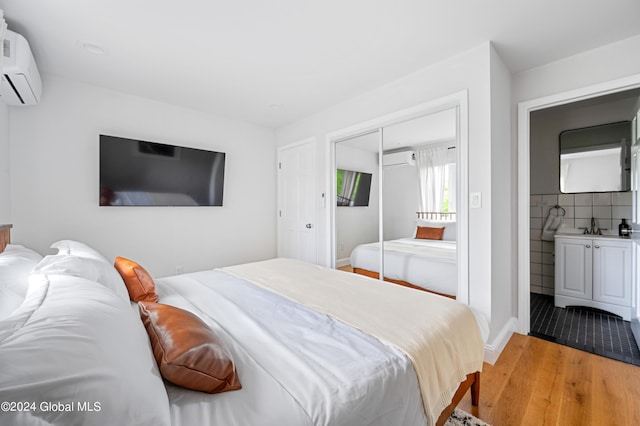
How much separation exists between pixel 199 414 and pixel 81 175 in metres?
3.08

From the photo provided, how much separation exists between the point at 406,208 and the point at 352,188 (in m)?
0.75

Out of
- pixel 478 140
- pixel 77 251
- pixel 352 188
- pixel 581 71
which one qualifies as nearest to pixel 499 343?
pixel 478 140

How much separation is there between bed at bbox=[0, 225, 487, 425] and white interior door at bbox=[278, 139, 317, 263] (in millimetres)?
2025

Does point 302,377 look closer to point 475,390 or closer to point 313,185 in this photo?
point 475,390

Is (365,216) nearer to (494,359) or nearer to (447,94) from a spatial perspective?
(447,94)

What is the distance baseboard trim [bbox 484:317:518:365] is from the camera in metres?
2.15

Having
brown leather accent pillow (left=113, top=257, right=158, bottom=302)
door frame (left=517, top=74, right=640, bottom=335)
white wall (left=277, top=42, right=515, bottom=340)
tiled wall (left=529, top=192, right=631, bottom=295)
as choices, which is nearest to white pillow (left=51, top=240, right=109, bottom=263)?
brown leather accent pillow (left=113, top=257, right=158, bottom=302)

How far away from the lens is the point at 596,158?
3.26 m

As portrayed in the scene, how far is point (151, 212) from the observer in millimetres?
3223

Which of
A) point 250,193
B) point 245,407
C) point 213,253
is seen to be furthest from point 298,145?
point 245,407

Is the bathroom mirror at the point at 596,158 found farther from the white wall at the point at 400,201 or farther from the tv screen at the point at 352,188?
the tv screen at the point at 352,188

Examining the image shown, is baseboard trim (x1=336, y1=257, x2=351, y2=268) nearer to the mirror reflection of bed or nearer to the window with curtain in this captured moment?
the mirror reflection of bed

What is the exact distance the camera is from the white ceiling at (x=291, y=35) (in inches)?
69.6

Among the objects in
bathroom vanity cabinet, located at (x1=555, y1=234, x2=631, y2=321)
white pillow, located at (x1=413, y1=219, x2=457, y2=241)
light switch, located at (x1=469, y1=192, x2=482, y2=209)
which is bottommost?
bathroom vanity cabinet, located at (x1=555, y1=234, x2=631, y2=321)
